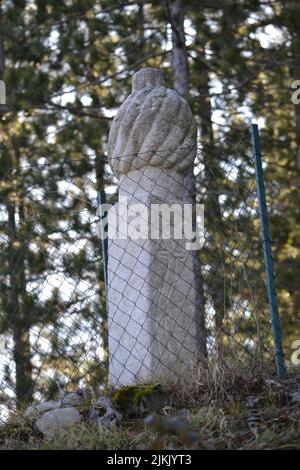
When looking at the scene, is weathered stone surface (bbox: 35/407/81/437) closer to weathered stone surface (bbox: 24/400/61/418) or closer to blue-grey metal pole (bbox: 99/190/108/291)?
weathered stone surface (bbox: 24/400/61/418)

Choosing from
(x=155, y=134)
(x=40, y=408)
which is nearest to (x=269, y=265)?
(x=155, y=134)

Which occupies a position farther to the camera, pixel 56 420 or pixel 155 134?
pixel 155 134

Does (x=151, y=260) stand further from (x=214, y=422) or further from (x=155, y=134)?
(x=214, y=422)

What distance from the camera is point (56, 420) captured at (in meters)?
4.98

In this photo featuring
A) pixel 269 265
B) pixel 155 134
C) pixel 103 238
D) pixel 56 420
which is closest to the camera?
pixel 56 420

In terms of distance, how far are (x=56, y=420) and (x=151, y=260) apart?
4.43ft

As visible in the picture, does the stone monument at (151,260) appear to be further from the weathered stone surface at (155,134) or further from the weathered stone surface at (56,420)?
the weathered stone surface at (56,420)

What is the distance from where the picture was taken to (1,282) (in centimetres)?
1046

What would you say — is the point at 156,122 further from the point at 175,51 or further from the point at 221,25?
the point at 221,25

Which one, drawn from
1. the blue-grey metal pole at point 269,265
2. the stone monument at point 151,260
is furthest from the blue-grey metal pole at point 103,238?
the blue-grey metal pole at point 269,265

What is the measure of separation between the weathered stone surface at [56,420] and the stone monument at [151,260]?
0.73 m

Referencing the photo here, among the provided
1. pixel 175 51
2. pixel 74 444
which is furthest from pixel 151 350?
pixel 175 51
